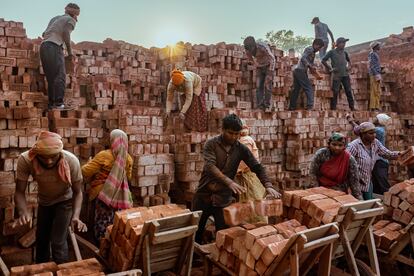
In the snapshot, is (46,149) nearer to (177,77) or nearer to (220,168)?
(220,168)

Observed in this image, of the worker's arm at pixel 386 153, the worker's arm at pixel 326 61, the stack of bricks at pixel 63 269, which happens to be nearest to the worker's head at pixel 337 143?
the worker's arm at pixel 386 153

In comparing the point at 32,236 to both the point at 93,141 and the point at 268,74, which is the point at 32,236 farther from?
the point at 268,74

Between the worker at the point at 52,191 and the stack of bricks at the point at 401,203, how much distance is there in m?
3.50

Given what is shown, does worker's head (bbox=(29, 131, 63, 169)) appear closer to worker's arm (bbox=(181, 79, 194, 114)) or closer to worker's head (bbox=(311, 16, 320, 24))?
worker's arm (bbox=(181, 79, 194, 114))

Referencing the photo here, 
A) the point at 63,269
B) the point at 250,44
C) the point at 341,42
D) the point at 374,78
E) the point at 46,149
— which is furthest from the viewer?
the point at 374,78

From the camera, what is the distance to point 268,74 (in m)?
8.14

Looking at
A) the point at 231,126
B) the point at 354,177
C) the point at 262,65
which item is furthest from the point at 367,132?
the point at 262,65

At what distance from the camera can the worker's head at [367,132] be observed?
4.69 m

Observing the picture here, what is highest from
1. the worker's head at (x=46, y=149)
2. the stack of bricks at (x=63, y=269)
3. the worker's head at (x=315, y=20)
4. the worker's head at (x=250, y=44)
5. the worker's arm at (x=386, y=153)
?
the worker's head at (x=315, y=20)

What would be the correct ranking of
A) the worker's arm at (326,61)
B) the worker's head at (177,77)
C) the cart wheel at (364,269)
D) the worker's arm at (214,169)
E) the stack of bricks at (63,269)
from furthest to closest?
the worker's arm at (326,61) < the worker's head at (177,77) < the worker's arm at (214,169) < the cart wheel at (364,269) < the stack of bricks at (63,269)

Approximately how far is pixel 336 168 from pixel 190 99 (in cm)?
299

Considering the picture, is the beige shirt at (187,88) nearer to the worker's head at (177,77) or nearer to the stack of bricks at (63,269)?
the worker's head at (177,77)

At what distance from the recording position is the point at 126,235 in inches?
117

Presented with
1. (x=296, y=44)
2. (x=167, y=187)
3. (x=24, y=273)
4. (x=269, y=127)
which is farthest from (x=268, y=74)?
(x=296, y=44)
